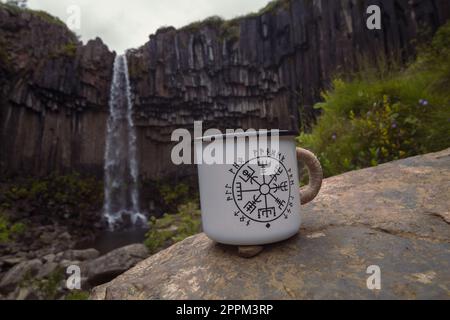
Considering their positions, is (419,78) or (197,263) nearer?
(197,263)

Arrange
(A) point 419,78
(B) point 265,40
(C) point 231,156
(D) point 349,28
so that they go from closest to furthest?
1. (C) point 231,156
2. (A) point 419,78
3. (D) point 349,28
4. (B) point 265,40

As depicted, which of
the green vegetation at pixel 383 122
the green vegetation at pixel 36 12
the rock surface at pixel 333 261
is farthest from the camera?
the green vegetation at pixel 36 12

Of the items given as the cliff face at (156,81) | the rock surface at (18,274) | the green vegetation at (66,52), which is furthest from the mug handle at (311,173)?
the green vegetation at (66,52)

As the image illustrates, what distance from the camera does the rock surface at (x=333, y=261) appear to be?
75 centimetres

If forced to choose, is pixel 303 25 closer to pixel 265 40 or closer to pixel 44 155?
pixel 265 40

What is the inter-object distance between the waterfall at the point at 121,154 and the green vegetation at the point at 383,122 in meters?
13.5

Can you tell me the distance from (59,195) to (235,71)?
1107 cm

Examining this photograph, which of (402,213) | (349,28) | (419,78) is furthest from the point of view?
(349,28)

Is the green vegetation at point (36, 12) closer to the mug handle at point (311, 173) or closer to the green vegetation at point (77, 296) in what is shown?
the green vegetation at point (77, 296)

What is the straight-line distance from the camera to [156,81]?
51.0ft

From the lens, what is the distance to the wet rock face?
40.1 ft

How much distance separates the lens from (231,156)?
932mm
